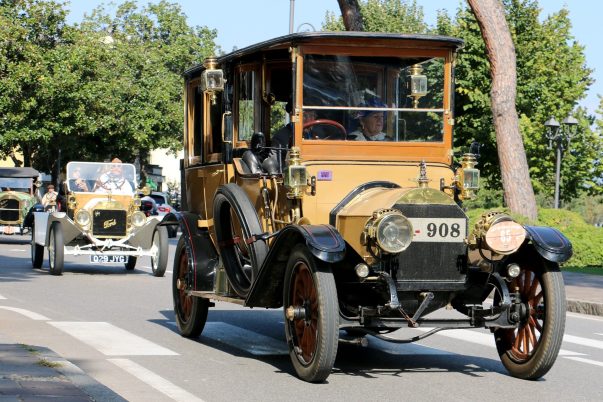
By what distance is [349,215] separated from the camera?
29.3ft

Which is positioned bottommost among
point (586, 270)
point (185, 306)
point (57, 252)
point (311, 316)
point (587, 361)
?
point (586, 270)

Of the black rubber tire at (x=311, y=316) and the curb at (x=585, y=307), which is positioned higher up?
the black rubber tire at (x=311, y=316)

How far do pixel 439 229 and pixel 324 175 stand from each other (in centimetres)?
120

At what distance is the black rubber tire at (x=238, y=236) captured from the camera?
9953 mm

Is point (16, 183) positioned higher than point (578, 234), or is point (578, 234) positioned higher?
point (16, 183)

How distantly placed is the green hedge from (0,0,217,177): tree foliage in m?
30.1

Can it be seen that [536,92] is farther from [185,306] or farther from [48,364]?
[48,364]

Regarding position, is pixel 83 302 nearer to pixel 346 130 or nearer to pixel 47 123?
pixel 346 130

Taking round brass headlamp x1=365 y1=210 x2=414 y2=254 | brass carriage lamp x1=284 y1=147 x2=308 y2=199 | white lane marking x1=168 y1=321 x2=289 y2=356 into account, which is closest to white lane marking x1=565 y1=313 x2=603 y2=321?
white lane marking x1=168 y1=321 x2=289 y2=356

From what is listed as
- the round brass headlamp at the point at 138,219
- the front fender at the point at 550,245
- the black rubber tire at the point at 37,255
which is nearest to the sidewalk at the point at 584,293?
the front fender at the point at 550,245

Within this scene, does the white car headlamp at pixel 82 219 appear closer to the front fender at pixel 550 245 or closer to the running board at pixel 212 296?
the running board at pixel 212 296

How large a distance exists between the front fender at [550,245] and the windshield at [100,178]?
15.0 meters

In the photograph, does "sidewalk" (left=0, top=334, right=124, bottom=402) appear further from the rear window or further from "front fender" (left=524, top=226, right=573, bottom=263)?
the rear window

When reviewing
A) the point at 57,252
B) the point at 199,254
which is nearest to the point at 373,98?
the point at 199,254
